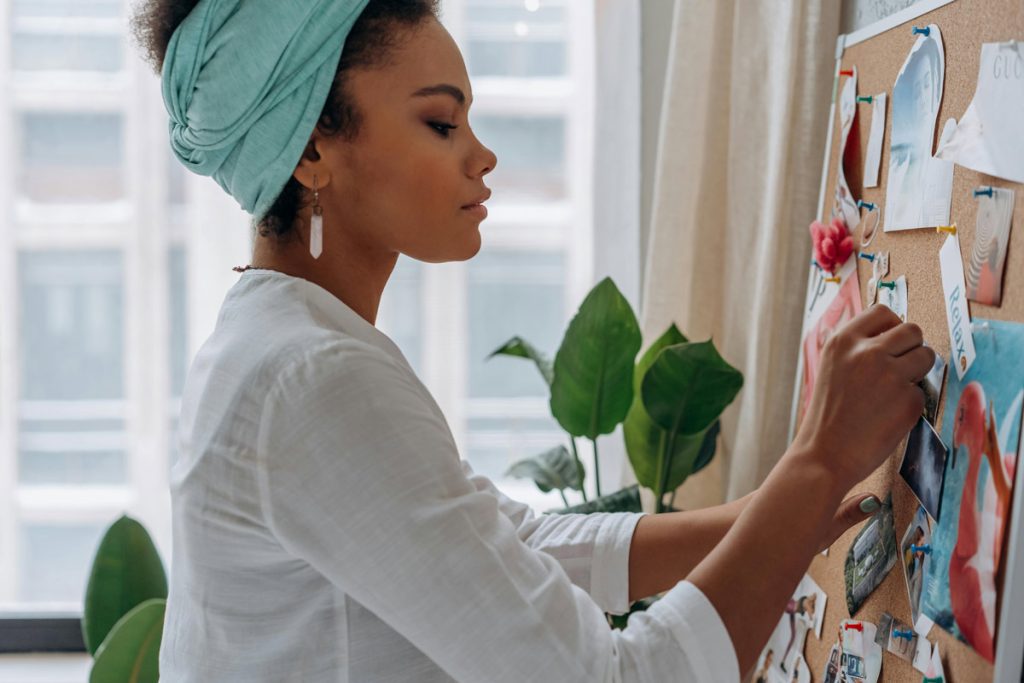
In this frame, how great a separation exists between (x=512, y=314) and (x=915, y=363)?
138cm

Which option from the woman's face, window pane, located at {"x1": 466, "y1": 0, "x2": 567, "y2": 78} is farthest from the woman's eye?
window pane, located at {"x1": 466, "y1": 0, "x2": 567, "y2": 78}

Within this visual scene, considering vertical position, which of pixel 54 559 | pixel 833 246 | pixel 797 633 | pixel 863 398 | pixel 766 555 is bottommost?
pixel 54 559

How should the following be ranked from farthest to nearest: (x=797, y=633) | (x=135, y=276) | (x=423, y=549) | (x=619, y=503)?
(x=135, y=276), (x=619, y=503), (x=797, y=633), (x=423, y=549)

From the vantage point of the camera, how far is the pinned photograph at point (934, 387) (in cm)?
90

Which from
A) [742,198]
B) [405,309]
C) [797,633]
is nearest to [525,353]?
[742,198]

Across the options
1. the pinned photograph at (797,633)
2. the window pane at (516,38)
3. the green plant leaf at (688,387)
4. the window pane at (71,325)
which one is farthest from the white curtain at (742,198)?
the window pane at (71,325)

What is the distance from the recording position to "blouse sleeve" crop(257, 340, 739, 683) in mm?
731

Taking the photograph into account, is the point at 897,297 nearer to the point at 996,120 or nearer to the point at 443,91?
the point at 996,120

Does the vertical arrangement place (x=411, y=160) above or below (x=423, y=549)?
above

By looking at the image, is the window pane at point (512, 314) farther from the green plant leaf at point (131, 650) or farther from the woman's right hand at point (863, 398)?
the woman's right hand at point (863, 398)

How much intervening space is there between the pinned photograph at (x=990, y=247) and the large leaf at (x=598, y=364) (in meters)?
0.69

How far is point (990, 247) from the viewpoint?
835 millimetres

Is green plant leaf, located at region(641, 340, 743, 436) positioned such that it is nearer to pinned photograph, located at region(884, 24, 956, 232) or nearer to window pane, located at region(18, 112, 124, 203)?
pinned photograph, located at region(884, 24, 956, 232)

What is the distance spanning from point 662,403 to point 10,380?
4.66 ft
